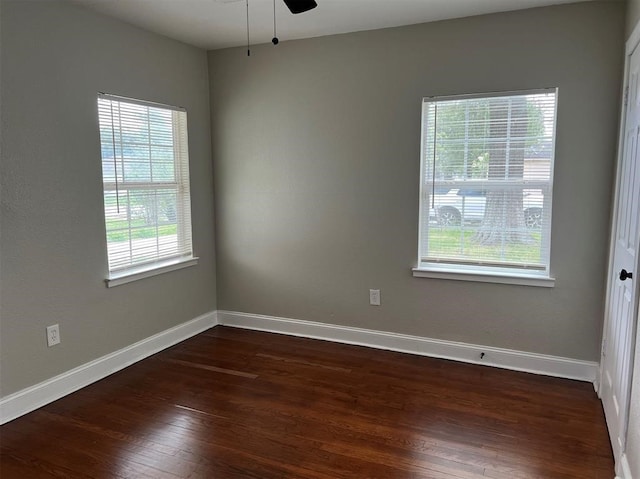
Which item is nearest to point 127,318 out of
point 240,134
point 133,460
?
point 133,460

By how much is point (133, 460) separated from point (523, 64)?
10.6 feet

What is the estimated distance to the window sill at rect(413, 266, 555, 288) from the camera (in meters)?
3.04

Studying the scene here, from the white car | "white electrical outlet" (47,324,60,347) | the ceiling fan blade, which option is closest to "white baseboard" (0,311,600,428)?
"white electrical outlet" (47,324,60,347)

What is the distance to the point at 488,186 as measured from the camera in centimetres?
314

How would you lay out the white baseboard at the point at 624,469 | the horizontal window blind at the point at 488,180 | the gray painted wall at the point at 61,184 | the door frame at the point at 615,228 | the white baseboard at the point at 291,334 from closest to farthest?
the white baseboard at the point at 624,469 < the door frame at the point at 615,228 < the gray painted wall at the point at 61,184 < the white baseboard at the point at 291,334 < the horizontal window blind at the point at 488,180

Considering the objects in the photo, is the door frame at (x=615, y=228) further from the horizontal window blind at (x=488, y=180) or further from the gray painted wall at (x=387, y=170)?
the horizontal window blind at (x=488, y=180)

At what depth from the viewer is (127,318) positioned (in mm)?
3297

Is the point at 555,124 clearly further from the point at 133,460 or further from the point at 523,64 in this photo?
the point at 133,460

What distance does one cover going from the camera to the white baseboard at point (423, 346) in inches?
120

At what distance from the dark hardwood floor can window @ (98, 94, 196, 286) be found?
2.63ft

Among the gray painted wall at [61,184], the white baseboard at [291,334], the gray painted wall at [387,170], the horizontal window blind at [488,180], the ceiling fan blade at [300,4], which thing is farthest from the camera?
the horizontal window blind at [488,180]

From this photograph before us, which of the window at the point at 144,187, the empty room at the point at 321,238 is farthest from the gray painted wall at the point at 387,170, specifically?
the window at the point at 144,187

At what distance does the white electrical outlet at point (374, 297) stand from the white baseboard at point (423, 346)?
23 centimetres

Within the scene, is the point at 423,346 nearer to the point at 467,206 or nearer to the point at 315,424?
the point at 467,206
